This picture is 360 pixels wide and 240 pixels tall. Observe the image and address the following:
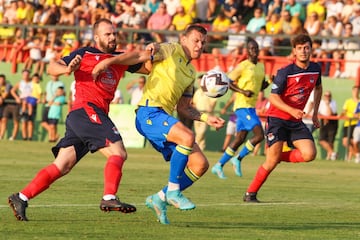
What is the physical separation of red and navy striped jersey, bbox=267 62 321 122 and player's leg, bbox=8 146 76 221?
4210 mm

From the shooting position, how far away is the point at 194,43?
37.4 feet

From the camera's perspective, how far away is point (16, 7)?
3534 cm

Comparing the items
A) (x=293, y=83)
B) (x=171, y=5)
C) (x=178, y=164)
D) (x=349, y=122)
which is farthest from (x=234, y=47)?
(x=178, y=164)

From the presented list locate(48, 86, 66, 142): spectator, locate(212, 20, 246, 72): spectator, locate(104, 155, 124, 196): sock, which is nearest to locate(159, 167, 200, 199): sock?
locate(104, 155, 124, 196): sock

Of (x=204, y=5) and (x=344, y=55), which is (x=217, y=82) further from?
(x=204, y=5)

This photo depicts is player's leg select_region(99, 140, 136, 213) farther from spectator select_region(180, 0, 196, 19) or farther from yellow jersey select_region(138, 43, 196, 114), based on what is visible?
spectator select_region(180, 0, 196, 19)

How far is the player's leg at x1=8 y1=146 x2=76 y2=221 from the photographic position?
1094 centimetres

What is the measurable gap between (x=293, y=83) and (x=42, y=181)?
4652 millimetres

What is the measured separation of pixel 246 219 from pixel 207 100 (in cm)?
1786

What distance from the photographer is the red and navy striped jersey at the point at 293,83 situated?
47.2ft

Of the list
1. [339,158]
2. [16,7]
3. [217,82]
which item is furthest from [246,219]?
[16,7]

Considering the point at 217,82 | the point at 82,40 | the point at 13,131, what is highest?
the point at 217,82

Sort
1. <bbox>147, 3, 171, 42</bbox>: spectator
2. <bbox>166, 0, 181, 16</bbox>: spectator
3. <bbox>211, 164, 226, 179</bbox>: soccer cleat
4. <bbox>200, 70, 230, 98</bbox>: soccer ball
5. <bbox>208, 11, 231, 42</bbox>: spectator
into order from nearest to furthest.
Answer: <bbox>200, 70, 230, 98</bbox>: soccer ball
<bbox>211, 164, 226, 179</bbox>: soccer cleat
<bbox>208, 11, 231, 42</bbox>: spectator
<bbox>166, 0, 181, 16</bbox>: spectator
<bbox>147, 3, 171, 42</bbox>: spectator

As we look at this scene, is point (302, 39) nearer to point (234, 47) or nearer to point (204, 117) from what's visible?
point (204, 117)
